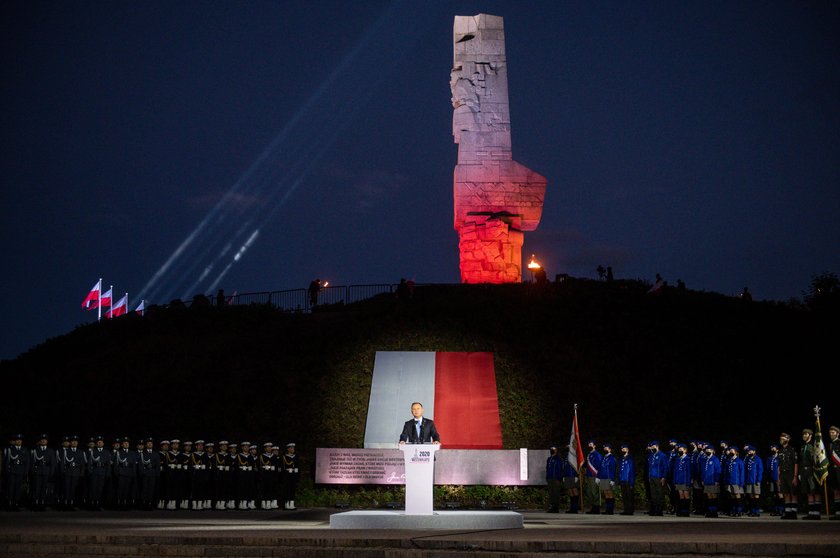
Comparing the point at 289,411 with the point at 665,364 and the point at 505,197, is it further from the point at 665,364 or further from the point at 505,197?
the point at 505,197

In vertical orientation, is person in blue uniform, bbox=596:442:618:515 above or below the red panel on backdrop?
below

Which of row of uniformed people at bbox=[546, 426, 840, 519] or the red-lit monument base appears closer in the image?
row of uniformed people at bbox=[546, 426, 840, 519]

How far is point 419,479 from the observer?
45.5ft

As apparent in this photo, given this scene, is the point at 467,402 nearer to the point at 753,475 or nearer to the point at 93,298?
the point at 753,475

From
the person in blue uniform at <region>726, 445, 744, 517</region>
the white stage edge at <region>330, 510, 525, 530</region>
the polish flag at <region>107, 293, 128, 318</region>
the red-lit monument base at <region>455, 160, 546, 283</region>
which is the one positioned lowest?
the white stage edge at <region>330, 510, 525, 530</region>

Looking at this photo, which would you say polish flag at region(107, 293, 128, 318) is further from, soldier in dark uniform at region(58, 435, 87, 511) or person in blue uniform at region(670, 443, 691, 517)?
person in blue uniform at region(670, 443, 691, 517)

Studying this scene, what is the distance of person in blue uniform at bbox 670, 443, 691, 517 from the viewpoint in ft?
63.8

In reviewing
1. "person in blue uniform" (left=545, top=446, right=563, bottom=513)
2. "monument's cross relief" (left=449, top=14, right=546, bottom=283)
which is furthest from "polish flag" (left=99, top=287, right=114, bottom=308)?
"person in blue uniform" (left=545, top=446, right=563, bottom=513)

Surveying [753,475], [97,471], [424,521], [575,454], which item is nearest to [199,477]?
[97,471]

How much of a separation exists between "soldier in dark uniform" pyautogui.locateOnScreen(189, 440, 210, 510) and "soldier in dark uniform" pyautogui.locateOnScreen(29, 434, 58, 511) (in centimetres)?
306

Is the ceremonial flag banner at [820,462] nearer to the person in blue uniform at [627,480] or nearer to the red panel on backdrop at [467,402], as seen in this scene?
the person in blue uniform at [627,480]

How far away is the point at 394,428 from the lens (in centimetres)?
2450

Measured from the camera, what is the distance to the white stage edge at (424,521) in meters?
13.6

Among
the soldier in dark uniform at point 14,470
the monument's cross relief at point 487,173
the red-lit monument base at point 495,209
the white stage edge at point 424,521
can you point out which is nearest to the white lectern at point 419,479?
the white stage edge at point 424,521
